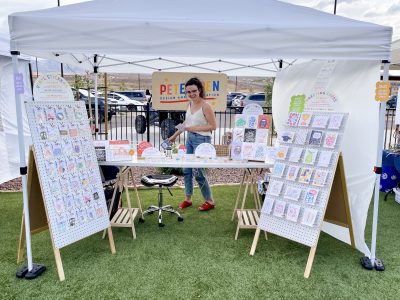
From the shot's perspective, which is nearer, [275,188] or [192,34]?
[192,34]

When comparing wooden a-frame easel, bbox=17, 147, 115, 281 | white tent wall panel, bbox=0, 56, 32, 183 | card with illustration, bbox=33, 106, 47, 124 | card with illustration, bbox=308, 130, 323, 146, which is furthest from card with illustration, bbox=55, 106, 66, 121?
white tent wall panel, bbox=0, 56, 32, 183

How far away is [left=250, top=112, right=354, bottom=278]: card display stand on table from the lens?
2.85m

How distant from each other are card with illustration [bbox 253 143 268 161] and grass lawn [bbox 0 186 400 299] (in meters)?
0.80

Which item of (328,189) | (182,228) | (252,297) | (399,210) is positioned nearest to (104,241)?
(182,228)

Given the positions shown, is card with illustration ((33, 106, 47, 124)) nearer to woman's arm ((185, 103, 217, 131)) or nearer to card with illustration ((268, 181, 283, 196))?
woman's arm ((185, 103, 217, 131))

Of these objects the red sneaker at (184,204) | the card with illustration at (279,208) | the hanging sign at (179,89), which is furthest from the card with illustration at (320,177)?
the hanging sign at (179,89)

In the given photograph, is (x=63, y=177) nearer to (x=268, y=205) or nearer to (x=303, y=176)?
(x=268, y=205)

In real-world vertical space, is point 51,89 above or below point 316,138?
above

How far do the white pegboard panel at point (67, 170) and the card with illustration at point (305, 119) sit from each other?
73.6 inches

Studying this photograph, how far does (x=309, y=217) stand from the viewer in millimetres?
2857

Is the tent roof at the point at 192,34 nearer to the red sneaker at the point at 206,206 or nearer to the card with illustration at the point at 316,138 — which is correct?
the card with illustration at the point at 316,138

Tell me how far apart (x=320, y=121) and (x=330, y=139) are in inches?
7.6

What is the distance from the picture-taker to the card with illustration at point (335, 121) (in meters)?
2.89

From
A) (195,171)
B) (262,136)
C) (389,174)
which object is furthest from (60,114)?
(389,174)
